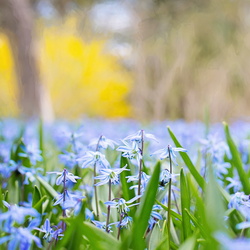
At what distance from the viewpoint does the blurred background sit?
10695 mm

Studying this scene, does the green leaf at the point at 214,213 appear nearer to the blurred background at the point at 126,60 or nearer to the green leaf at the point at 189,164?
the green leaf at the point at 189,164

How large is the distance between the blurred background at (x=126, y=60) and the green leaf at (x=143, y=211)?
671 centimetres

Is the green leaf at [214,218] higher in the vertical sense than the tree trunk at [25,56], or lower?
lower

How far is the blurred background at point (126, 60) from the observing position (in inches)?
421

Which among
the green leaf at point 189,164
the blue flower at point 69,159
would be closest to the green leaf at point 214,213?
the green leaf at point 189,164

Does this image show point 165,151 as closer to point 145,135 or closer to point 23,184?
point 145,135

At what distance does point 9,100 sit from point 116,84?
4119mm

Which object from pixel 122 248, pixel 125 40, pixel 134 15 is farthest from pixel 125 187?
pixel 125 40

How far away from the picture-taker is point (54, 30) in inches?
662

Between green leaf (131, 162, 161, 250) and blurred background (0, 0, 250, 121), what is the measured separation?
6.71 m

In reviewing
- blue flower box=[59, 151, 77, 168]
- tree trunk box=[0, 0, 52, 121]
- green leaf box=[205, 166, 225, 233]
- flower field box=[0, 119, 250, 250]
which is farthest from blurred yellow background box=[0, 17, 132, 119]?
green leaf box=[205, 166, 225, 233]

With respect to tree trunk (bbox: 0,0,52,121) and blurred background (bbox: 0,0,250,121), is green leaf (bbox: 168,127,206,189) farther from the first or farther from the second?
tree trunk (bbox: 0,0,52,121)

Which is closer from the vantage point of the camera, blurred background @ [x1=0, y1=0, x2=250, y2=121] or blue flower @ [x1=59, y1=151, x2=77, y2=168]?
blue flower @ [x1=59, y1=151, x2=77, y2=168]

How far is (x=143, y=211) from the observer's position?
0.84 meters
